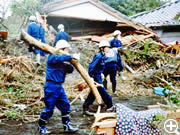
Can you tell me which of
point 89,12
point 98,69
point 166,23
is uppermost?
point 89,12

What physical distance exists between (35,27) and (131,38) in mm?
6701

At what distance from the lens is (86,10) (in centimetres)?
1338

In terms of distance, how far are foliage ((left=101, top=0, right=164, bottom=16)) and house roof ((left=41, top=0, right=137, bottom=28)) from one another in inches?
354

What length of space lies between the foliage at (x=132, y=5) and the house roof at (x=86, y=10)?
29.5 feet

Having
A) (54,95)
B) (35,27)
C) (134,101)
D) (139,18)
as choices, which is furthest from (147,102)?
(139,18)

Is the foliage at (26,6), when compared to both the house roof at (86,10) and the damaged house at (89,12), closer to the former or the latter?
the damaged house at (89,12)

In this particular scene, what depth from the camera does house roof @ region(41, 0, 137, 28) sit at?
517 inches

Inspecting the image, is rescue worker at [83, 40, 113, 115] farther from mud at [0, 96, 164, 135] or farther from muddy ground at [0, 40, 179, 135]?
muddy ground at [0, 40, 179, 135]

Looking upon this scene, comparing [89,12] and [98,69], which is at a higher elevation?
[89,12]

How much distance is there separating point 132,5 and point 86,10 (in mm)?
11596

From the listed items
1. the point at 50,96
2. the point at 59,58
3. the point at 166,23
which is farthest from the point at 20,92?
the point at 166,23

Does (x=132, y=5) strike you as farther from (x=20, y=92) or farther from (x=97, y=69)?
(x=20, y=92)

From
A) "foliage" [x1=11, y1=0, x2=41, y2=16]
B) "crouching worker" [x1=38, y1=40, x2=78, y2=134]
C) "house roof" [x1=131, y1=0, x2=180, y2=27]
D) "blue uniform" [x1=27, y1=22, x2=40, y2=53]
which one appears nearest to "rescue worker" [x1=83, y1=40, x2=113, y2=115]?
"crouching worker" [x1=38, y1=40, x2=78, y2=134]

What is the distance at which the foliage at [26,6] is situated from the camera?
1315 cm
